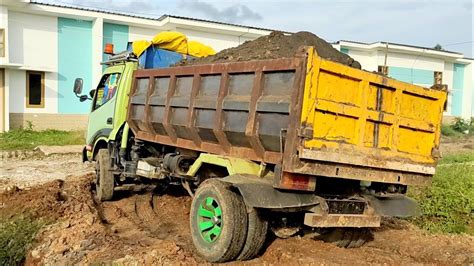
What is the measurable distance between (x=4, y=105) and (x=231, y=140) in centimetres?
1679

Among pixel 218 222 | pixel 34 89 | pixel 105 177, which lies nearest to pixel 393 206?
pixel 218 222

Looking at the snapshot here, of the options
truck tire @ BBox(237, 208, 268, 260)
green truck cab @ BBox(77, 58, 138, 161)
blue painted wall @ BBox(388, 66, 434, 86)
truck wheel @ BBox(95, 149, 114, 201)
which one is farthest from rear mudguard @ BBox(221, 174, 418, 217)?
blue painted wall @ BBox(388, 66, 434, 86)

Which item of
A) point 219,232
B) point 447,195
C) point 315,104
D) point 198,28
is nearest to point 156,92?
point 219,232

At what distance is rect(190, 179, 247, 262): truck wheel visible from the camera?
486cm

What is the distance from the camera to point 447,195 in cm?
743

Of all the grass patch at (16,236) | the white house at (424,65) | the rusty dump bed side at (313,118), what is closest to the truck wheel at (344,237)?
the rusty dump bed side at (313,118)

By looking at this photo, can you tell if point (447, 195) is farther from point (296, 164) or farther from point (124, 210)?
point (124, 210)

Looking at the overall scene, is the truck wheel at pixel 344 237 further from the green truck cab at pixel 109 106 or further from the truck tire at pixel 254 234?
the green truck cab at pixel 109 106

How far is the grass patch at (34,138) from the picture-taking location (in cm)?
1698

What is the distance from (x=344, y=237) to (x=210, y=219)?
1751 mm

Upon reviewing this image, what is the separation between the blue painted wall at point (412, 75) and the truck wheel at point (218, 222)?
25.4 meters

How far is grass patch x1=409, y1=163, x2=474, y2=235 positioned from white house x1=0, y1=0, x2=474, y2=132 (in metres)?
16.6

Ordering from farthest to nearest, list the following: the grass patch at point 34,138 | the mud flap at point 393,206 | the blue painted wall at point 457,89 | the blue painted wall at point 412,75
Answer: the blue painted wall at point 457,89 < the blue painted wall at point 412,75 < the grass patch at point 34,138 < the mud flap at point 393,206

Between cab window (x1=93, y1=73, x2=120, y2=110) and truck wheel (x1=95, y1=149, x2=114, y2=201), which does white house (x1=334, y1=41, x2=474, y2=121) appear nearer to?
cab window (x1=93, y1=73, x2=120, y2=110)
